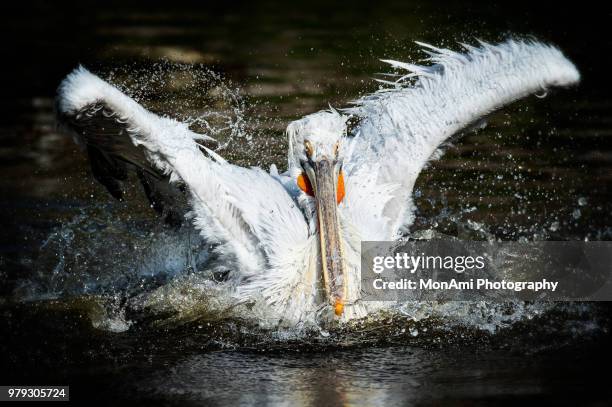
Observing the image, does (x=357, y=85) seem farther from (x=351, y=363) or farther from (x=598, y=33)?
(x=351, y=363)

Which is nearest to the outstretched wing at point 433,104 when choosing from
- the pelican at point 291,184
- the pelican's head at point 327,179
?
the pelican at point 291,184

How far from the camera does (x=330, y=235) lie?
18.6 feet

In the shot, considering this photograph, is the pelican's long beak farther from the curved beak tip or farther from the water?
the water

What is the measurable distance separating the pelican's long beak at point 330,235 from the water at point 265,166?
0.73 ft

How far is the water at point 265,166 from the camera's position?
4988 mm

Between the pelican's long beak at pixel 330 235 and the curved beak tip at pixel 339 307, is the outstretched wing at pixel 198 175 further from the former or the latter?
the curved beak tip at pixel 339 307

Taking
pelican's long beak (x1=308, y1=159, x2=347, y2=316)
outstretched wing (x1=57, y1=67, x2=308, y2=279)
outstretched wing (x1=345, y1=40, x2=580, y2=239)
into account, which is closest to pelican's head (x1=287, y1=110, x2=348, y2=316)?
pelican's long beak (x1=308, y1=159, x2=347, y2=316)

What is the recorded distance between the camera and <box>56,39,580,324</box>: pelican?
5617mm

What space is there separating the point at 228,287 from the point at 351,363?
A: 1091 mm

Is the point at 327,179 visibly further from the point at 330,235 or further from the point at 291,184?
the point at 291,184

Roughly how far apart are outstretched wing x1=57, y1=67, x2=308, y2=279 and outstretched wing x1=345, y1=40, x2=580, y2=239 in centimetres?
76

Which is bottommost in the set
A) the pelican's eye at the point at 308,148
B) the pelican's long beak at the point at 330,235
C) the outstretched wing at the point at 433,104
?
the pelican's long beak at the point at 330,235

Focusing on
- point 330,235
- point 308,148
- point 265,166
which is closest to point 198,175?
point 308,148

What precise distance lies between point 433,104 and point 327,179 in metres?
1.22
